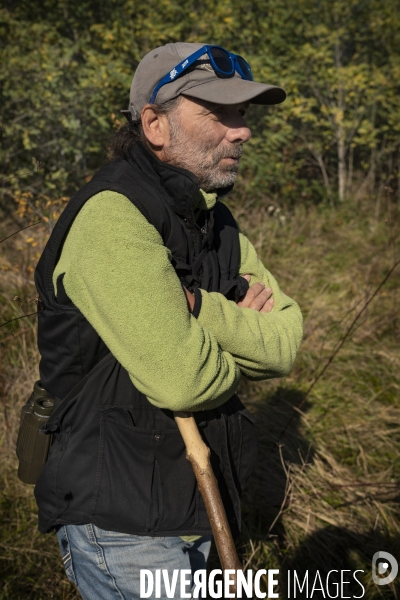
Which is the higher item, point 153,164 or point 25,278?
point 153,164

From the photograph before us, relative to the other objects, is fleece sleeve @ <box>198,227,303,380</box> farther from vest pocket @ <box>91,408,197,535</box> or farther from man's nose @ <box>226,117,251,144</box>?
man's nose @ <box>226,117,251,144</box>

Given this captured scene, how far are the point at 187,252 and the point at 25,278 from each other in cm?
298

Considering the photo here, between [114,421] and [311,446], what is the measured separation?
2273mm

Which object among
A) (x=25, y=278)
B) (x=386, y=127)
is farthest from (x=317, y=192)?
(x=25, y=278)

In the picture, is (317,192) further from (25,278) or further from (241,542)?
(241,542)

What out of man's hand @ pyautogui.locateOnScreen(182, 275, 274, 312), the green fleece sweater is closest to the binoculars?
the green fleece sweater

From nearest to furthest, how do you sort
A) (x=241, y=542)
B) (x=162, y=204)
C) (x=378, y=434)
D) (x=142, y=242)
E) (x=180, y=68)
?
(x=142, y=242), (x=162, y=204), (x=180, y=68), (x=241, y=542), (x=378, y=434)

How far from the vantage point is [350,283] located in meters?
5.57

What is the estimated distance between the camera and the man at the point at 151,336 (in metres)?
Answer: 1.44

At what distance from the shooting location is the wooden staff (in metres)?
1.37

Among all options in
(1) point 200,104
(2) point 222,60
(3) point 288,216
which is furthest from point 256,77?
(1) point 200,104

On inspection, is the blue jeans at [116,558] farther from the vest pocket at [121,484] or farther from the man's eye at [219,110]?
the man's eye at [219,110]

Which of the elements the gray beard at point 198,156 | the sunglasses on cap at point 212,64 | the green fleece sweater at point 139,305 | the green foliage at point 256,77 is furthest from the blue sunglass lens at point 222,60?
the green foliage at point 256,77

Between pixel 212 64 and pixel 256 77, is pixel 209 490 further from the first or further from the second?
pixel 256 77
